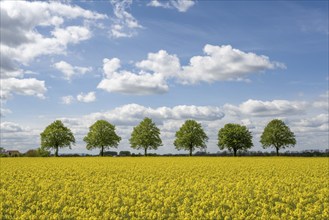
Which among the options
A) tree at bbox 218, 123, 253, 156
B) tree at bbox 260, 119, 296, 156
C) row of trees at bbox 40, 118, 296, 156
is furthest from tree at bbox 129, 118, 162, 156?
tree at bbox 260, 119, 296, 156

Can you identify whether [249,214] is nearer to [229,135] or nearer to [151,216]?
[151,216]

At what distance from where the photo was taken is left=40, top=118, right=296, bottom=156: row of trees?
10038 cm

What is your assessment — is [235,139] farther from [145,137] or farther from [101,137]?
[101,137]

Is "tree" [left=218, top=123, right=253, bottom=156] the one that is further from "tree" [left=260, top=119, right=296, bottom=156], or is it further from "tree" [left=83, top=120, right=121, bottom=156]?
"tree" [left=83, top=120, right=121, bottom=156]

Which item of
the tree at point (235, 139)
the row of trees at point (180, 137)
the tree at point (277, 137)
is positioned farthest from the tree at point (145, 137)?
the tree at point (277, 137)

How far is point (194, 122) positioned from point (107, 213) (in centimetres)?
9094

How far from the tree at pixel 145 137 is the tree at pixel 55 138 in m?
16.7

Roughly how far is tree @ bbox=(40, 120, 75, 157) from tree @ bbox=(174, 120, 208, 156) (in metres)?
28.5

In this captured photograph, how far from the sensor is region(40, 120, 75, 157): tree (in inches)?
3994

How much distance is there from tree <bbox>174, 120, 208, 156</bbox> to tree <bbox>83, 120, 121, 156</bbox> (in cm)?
Result: 1602

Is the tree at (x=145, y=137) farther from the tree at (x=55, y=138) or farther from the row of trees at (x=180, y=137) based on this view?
the tree at (x=55, y=138)

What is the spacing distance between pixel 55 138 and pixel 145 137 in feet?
77.5

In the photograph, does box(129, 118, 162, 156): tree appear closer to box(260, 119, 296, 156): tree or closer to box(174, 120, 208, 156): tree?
box(174, 120, 208, 156): tree

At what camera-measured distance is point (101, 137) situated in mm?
101188
